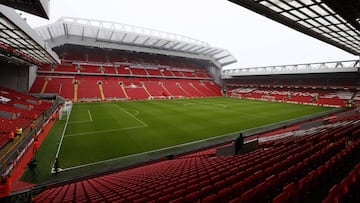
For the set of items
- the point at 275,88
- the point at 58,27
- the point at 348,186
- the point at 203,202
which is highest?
the point at 58,27

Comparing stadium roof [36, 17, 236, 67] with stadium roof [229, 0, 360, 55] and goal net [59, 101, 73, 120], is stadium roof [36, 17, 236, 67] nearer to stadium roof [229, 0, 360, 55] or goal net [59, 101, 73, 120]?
goal net [59, 101, 73, 120]

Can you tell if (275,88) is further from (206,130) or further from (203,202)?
(203,202)

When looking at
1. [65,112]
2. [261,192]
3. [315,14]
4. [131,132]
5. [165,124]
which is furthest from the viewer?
Answer: [65,112]

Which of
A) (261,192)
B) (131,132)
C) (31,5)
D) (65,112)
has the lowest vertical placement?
(131,132)

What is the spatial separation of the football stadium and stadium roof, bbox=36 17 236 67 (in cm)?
27

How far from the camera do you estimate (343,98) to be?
34.5 m

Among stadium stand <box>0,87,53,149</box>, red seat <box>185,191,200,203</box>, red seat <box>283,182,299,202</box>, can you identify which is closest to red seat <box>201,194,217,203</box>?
red seat <box>185,191,200,203</box>

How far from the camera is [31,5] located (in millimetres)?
6148

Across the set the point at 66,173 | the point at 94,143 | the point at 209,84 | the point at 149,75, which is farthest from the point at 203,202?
the point at 209,84

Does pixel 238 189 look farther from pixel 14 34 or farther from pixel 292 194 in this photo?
pixel 14 34

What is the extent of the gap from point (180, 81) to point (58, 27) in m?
29.6

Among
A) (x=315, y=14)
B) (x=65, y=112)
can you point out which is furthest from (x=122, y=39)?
(x=315, y=14)

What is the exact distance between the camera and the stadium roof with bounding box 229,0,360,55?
8789 millimetres

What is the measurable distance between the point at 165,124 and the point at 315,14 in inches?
566
